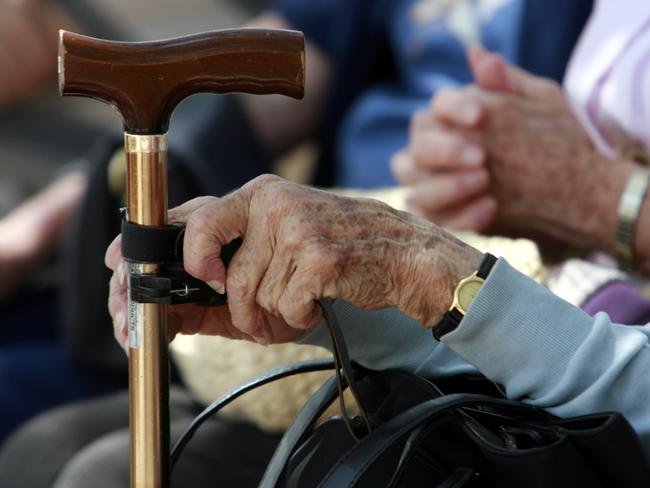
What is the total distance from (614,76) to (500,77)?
158mm

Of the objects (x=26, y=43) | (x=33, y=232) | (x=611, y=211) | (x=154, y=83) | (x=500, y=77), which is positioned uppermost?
(x=154, y=83)

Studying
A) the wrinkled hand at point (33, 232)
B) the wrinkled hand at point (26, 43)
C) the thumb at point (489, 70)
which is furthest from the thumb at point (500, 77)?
the wrinkled hand at point (26, 43)

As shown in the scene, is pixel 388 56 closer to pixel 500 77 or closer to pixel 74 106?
pixel 500 77

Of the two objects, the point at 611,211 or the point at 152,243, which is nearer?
the point at 152,243

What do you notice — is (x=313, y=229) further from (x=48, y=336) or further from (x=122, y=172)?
(x=48, y=336)

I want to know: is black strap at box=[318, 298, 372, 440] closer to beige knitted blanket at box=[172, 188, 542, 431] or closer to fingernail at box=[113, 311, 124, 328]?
fingernail at box=[113, 311, 124, 328]

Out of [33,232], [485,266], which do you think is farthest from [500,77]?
[33,232]

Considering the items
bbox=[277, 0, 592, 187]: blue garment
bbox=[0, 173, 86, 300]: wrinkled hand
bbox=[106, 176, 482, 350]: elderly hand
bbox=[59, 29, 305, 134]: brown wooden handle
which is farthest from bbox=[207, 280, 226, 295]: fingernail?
bbox=[0, 173, 86, 300]: wrinkled hand

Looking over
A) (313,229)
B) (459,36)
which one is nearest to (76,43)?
(313,229)

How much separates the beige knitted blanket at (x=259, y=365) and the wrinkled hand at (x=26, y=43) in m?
1.16

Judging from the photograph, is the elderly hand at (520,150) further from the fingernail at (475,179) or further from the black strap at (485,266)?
the black strap at (485,266)

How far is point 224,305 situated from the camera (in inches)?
30.3

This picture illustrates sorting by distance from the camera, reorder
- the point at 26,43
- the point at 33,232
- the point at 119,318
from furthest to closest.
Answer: the point at 26,43 < the point at 33,232 < the point at 119,318

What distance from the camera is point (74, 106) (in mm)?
2250
